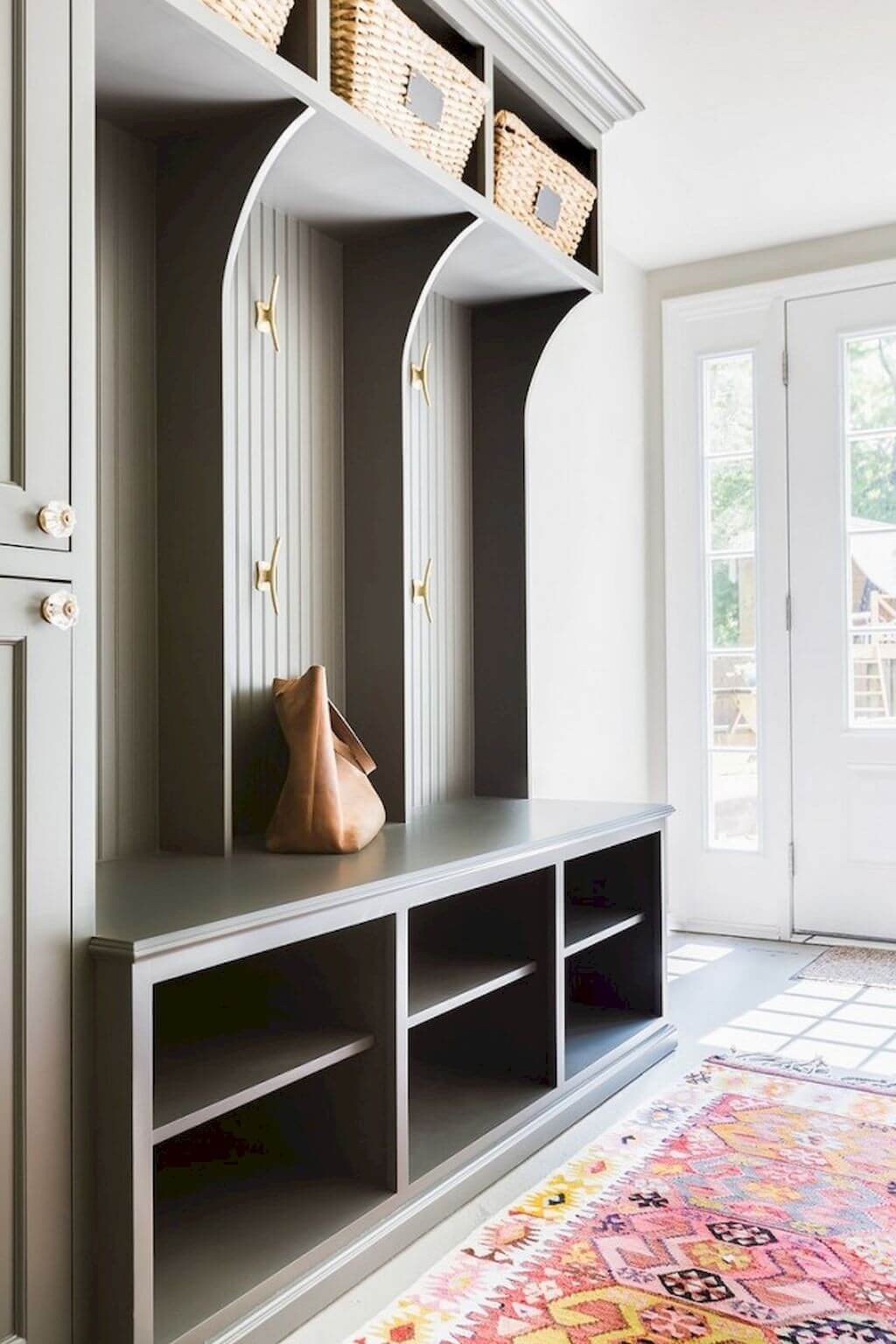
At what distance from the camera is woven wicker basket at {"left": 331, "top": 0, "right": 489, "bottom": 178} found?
2.09 m

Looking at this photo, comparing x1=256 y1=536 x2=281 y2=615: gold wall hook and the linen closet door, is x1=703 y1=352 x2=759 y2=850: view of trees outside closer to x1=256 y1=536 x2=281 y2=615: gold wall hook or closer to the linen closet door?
x1=256 y1=536 x2=281 y2=615: gold wall hook

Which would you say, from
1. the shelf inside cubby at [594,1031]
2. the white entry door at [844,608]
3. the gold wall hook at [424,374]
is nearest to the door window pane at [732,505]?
the white entry door at [844,608]

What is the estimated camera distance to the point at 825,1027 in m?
3.17

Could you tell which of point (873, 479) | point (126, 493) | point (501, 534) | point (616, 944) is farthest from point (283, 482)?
point (873, 479)

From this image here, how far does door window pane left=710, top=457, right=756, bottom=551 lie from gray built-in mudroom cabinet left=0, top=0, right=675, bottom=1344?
1446 millimetres

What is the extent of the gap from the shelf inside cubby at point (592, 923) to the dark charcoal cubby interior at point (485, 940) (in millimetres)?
96

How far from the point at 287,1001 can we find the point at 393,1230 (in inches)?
15.6

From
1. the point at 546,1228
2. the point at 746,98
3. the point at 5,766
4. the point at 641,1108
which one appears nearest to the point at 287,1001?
the point at 546,1228

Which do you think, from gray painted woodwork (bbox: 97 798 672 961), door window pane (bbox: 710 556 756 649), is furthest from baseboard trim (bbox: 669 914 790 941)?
gray painted woodwork (bbox: 97 798 672 961)

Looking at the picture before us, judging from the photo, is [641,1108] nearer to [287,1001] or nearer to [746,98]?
[287,1001]

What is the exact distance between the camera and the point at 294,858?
2105mm

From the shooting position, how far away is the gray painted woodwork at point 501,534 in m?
3.14

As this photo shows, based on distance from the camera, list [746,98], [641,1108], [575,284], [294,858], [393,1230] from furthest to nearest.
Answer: [746,98] → [575,284] → [641,1108] → [294,858] → [393,1230]

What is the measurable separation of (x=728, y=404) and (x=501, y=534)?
5.16 ft
